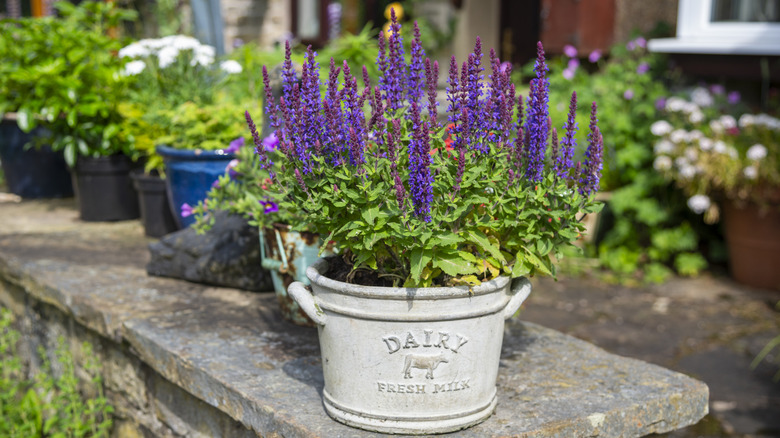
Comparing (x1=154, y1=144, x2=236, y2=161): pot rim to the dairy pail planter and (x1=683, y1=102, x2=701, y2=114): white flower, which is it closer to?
A: the dairy pail planter

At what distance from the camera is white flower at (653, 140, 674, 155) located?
4973 millimetres

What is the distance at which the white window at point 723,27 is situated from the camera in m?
5.04

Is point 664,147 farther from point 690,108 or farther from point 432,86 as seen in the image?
point 432,86

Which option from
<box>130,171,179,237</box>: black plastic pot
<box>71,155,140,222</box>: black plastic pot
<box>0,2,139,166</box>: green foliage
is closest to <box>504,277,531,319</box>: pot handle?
<box>130,171,179,237</box>: black plastic pot

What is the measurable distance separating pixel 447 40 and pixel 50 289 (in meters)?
6.80

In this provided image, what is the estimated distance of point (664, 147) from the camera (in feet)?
16.4

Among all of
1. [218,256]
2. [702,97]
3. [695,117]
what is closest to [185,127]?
[218,256]

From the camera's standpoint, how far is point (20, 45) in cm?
417

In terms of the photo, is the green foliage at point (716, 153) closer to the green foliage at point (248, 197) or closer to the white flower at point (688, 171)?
the white flower at point (688, 171)

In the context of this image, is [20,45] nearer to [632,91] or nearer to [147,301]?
[147,301]

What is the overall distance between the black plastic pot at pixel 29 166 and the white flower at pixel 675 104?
3.70 metres

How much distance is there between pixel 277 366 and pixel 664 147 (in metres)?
3.55

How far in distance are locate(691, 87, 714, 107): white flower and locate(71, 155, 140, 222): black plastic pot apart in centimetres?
349

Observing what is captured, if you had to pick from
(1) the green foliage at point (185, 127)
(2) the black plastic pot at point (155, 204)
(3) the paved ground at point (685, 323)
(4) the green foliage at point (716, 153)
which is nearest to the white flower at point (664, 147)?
(4) the green foliage at point (716, 153)
